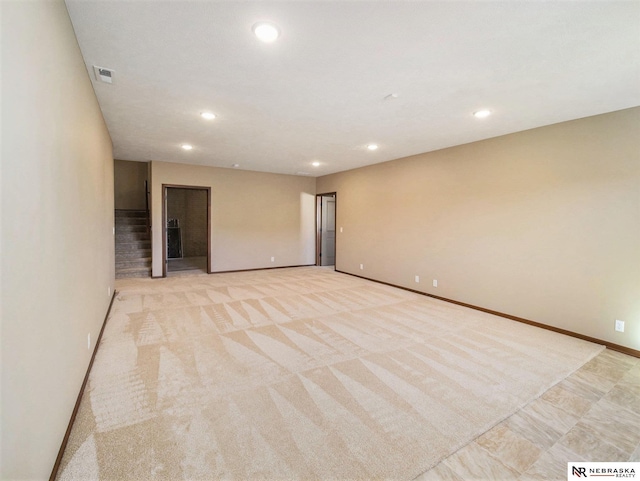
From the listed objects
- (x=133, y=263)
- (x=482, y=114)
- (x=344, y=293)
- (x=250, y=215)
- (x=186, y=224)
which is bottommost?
(x=344, y=293)

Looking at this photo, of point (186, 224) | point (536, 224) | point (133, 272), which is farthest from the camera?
point (186, 224)

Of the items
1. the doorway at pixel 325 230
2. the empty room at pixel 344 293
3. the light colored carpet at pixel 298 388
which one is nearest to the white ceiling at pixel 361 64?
the empty room at pixel 344 293

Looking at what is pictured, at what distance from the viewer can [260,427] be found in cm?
190

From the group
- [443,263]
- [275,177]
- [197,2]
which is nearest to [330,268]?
[275,177]

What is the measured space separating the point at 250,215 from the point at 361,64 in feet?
18.5

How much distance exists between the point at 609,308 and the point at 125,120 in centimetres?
621

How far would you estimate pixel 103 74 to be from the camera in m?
2.57

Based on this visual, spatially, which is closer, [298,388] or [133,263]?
[298,388]

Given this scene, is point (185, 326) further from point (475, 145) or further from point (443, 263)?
point (475, 145)

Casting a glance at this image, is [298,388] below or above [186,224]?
below

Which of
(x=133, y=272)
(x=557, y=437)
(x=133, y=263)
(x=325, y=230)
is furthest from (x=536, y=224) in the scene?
(x=133, y=263)

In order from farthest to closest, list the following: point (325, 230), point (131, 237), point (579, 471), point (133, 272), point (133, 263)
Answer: point (325, 230) → point (131, 237) → point (133, 263) → point (133, 272) → point (579, 471)

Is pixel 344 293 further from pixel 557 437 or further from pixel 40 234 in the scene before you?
pixel 40 234
